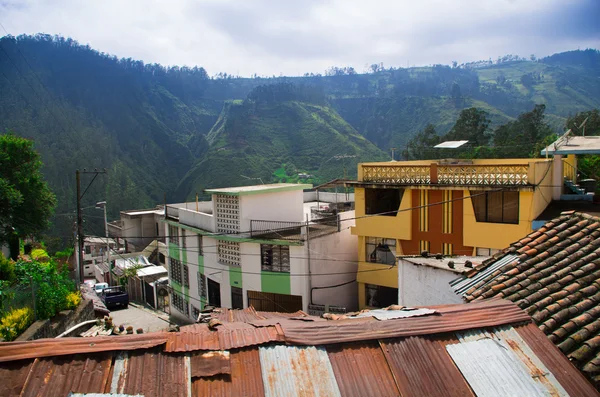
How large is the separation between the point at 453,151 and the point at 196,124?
7081cm

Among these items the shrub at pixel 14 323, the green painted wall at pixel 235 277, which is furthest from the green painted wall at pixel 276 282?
the shrub at pixel 14 323

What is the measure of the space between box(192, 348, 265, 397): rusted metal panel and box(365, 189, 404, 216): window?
1575cm

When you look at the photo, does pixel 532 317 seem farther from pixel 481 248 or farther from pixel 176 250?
pixel 176 250

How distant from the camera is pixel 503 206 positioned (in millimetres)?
16016

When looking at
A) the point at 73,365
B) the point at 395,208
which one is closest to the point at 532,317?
the point at 73,365

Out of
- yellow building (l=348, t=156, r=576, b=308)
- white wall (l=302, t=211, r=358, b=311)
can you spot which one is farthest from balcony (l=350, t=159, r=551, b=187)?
white wall (l=302, t=211, r=358, b=311)

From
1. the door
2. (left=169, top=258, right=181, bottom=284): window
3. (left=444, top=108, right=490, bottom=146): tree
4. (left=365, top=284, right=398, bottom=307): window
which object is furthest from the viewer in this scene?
(left=444, top=108, right=490, bottom=146): tree

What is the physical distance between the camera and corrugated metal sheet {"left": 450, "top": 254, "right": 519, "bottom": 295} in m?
7.07

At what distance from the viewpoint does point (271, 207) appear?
20.7 metres

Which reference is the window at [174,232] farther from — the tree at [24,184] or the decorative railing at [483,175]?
the decorative railing at [483,175]

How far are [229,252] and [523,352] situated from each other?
55.2ft

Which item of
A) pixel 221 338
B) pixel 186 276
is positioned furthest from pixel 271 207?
pixel 221 338

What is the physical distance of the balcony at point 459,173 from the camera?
50.3ft

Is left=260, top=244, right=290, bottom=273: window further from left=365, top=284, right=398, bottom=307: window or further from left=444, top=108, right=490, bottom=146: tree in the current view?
left=444, top=108, right=490, bottom=146: tree
